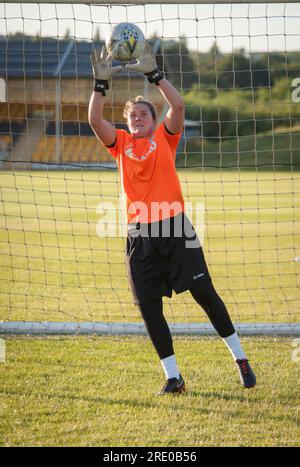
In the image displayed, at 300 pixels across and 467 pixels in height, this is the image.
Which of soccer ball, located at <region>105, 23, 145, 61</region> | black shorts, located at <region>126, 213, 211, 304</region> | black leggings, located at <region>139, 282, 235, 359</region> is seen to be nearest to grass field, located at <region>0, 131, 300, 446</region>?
black leggings, located at <region>139, 282, 235, 359</region>

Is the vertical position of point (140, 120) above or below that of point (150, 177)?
above

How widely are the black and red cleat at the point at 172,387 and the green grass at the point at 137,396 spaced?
73 mm

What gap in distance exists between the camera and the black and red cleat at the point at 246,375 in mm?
4691

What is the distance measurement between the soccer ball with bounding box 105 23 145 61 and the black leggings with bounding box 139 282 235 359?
167cm

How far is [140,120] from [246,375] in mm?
1988

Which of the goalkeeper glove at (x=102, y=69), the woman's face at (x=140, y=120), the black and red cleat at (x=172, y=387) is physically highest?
the goalkeeper glove at (x=102, y=69)

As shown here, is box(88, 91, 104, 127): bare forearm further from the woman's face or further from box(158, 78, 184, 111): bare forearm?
box(158, 78, 184, 111): bare forearm

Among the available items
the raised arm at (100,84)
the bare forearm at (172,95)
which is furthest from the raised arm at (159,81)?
the raised arm at (100,84)

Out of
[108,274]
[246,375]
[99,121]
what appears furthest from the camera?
[108,274]

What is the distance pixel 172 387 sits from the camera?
15.1 ft

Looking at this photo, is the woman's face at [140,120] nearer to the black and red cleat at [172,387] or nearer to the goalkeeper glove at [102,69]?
the goalkeeper glove at [102,69]

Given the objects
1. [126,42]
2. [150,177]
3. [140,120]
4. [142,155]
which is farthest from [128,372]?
[126,42]

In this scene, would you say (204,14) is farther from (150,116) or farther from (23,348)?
(23,348)

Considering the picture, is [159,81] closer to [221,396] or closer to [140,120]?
[140,120]
